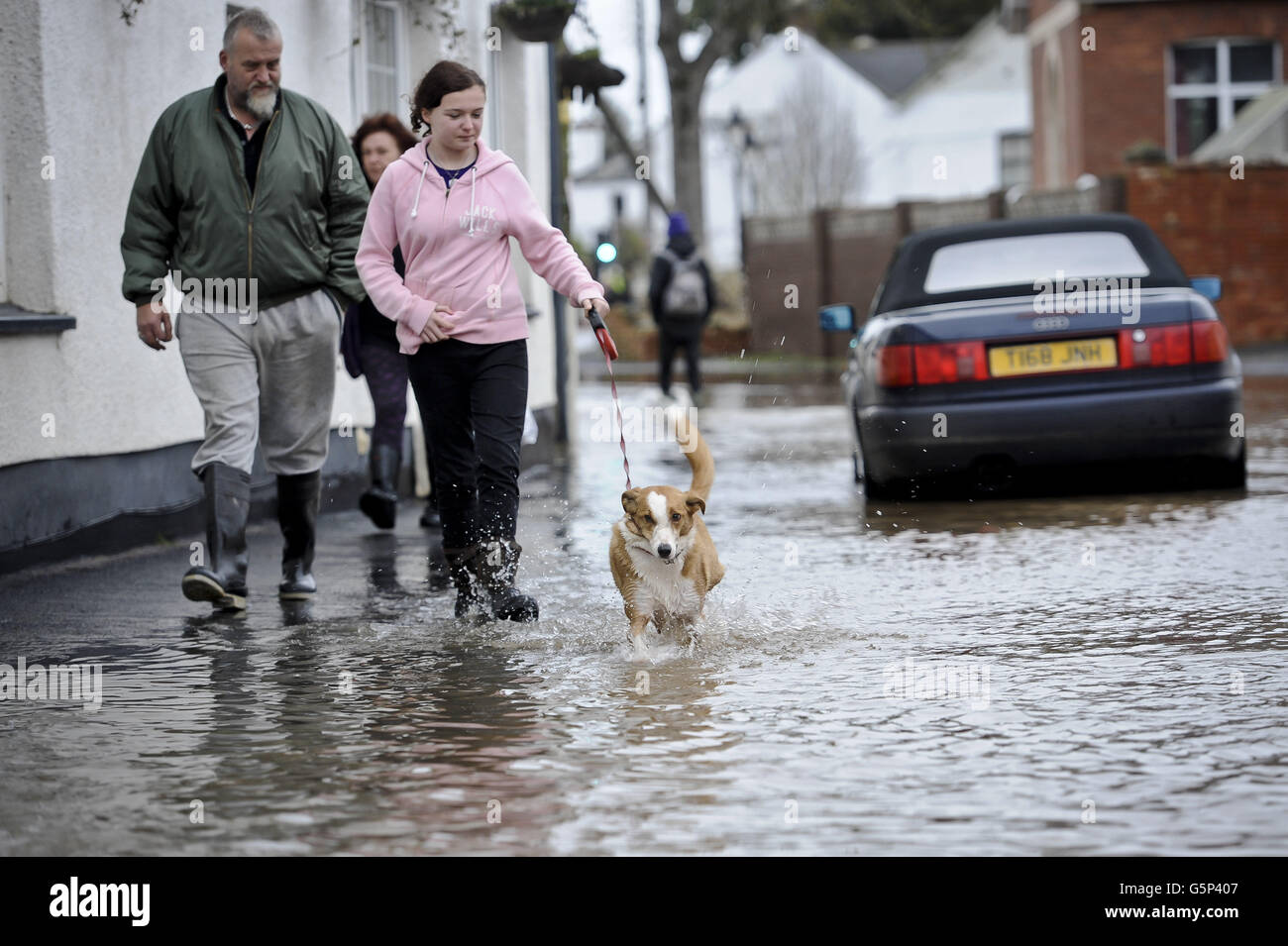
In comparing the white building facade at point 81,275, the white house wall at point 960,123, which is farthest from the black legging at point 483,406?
the white house wall at point 960,123

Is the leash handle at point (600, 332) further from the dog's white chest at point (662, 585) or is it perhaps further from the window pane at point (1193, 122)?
the window pane at point (1193, 122)

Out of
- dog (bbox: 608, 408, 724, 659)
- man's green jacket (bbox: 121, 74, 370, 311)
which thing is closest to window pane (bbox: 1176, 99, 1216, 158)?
man's green jacket (bbox: 121, 74, 370, 311)

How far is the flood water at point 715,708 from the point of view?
438 centimetres

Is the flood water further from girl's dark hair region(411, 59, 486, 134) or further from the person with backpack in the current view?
the person with backpack

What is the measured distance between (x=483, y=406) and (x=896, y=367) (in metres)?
3.55

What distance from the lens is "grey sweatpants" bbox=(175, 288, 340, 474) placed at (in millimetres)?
7750

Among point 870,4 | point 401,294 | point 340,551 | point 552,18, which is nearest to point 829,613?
point 401,294

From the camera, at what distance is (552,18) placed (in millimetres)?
14570

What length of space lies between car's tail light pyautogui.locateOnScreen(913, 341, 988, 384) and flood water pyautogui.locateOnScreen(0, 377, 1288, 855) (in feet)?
3.01

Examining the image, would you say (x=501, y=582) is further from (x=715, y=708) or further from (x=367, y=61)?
(x=367, y=61)

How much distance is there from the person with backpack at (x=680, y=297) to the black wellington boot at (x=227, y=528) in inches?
543
